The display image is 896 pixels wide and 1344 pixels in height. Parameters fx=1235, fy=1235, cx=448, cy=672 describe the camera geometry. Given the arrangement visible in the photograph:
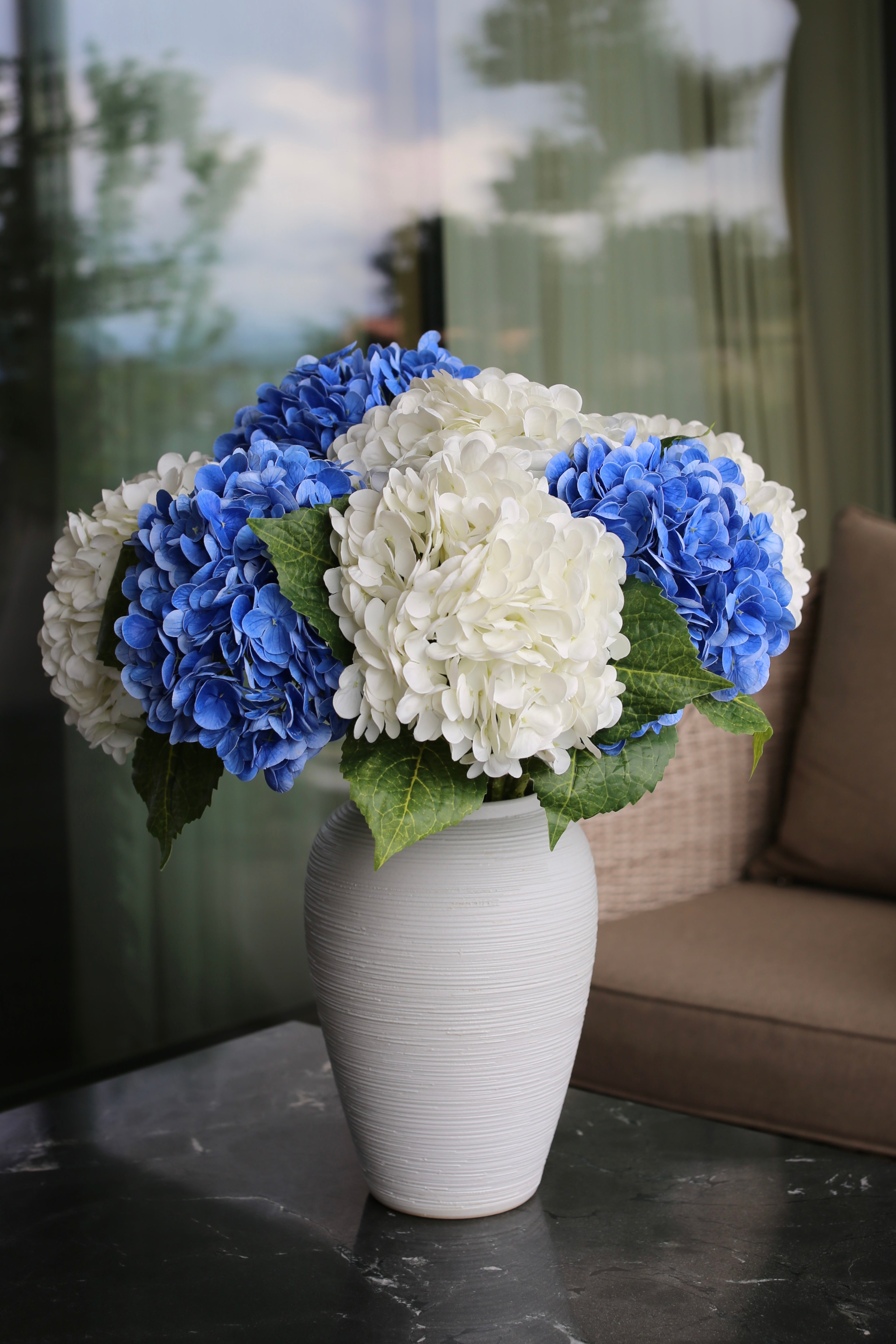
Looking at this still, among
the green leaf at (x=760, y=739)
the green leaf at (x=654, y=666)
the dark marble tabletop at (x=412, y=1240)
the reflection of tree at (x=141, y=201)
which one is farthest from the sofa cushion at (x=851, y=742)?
the reflection of tree at (x=141, y=201)

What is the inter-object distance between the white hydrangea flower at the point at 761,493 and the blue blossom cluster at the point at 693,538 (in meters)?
0.05

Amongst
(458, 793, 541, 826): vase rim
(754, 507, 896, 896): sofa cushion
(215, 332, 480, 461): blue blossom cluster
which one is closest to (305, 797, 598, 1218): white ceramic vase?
(458, 793, 541, 826): vase rim

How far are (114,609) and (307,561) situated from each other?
139 millimetres

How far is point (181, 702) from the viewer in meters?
0.63

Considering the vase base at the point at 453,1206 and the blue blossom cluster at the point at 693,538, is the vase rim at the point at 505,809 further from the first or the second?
the vase base at the point at 453,1206

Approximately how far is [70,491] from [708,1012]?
1.19 meters

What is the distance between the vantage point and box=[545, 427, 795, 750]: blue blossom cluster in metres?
0.64

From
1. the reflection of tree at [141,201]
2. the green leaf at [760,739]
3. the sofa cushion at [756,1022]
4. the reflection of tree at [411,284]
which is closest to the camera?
the green leaf at [760,739]

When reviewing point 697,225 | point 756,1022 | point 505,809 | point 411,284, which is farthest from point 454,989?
point 697,225

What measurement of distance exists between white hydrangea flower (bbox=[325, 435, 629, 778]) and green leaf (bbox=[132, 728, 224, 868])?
129 mm

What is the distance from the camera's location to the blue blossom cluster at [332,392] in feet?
2.48

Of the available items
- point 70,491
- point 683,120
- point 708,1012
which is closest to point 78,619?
point 708,1012

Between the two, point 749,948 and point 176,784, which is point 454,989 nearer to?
point 176,784

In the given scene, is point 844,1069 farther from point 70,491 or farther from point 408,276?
point 408,276
